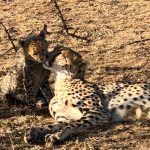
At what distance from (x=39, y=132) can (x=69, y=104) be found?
59cm

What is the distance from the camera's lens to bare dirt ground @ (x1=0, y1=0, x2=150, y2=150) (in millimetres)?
5539

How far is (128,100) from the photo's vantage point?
6.02m

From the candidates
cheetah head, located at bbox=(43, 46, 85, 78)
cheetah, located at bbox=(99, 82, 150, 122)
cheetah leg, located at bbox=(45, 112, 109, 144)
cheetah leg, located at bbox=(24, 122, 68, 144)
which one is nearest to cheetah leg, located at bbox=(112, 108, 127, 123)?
cheetah, located at bbox=(99, 82, 150, 122)

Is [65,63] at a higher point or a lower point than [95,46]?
lower

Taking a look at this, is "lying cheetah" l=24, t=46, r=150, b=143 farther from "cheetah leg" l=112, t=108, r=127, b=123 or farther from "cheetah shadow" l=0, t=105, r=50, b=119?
"cheetah shadow" l=0, t=105, r=50, b=119

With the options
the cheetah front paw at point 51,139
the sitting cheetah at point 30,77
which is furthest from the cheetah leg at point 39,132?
the sitting cheetah at point 30,77

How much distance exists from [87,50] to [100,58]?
0.41 meters

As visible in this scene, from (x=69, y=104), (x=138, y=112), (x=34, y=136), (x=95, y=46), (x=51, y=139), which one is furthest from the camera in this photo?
(x=95, y=46)

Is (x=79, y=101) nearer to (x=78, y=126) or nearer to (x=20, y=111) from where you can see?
(x=78, y=126)

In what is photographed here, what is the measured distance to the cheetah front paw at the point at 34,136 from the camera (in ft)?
18.0

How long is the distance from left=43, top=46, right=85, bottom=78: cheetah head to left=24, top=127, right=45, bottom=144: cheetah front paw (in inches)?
37.6

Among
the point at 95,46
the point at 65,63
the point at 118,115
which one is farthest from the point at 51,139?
the point at 95,46

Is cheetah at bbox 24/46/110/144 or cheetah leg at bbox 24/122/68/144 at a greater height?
cheetah at bbox 24/46/110/144

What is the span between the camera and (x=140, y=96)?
237 inches
